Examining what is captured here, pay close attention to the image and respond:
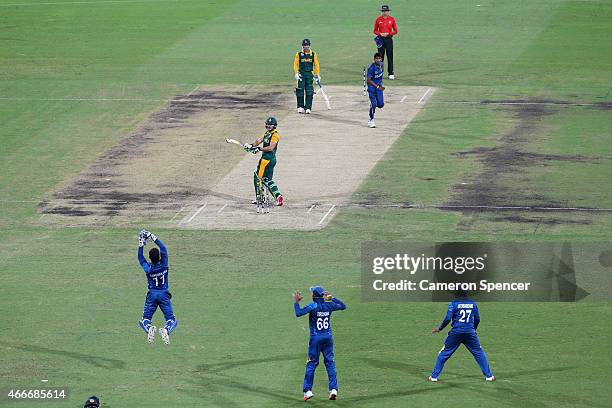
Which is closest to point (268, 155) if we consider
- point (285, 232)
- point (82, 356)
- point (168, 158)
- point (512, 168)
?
point (285, 232)

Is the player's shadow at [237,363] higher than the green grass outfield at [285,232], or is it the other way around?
the green grass outfield at [285,232]

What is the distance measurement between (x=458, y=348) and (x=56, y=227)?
500 inches

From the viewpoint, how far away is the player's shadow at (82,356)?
29.2m

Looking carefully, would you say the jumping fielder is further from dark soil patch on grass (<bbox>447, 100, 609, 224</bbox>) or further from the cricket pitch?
dark soil patch on grass (<bbox>447, 100, 609, 224</bbox>)

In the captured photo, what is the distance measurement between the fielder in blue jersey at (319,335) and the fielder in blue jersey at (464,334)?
2.05 meters

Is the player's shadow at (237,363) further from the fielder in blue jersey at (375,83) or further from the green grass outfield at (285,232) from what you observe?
the fielder in blue jersey at (375,83)

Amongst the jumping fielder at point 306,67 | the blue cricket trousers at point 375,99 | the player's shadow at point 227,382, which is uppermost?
the jumping fielder at point 306,67

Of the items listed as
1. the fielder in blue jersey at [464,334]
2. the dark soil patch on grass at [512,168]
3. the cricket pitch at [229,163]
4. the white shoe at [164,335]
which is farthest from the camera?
the dark soil patch on grass at [512,168]

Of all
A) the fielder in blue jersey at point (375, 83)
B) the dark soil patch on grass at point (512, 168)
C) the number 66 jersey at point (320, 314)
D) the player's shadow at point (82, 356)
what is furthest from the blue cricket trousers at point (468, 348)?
the fielder in blue jersey at point (375, 83)

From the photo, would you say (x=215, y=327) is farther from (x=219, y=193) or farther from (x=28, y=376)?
(x=219, y=193)

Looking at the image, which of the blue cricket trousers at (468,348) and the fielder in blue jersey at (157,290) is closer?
the blue cricket trousers at (468,348)

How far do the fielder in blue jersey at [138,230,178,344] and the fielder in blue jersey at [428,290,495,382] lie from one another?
523cm

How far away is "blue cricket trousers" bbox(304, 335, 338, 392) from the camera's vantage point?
2725 centimetres

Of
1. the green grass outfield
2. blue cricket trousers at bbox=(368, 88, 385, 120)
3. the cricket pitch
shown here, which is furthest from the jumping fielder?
the green grass outfield
